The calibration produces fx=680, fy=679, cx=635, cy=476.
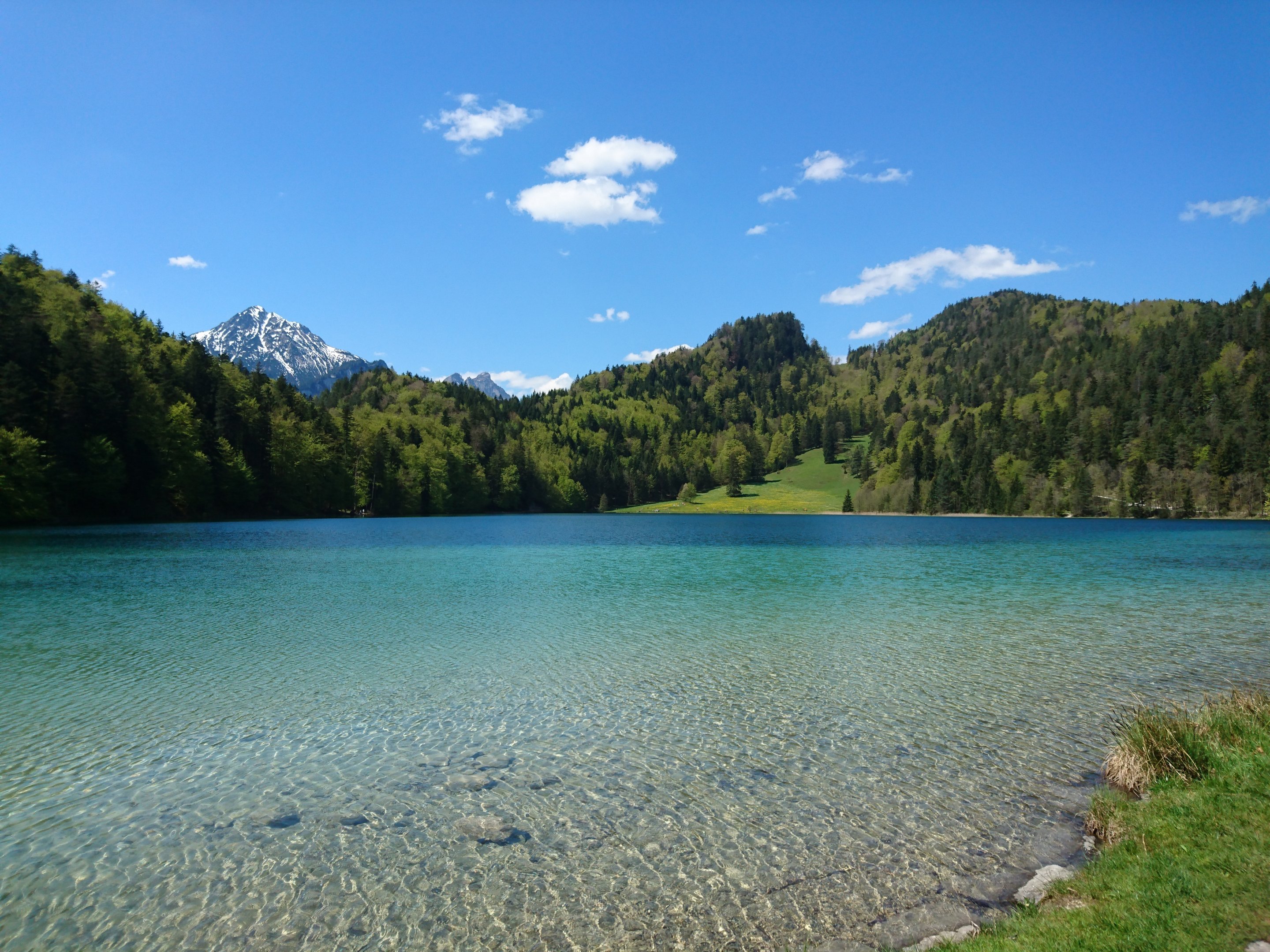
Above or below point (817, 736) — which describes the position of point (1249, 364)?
above

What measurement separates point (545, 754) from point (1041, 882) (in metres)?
8.62

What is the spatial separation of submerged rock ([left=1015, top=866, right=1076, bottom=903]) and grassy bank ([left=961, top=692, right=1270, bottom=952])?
0.23 meters

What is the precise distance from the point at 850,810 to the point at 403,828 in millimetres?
7002

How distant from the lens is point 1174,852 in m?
7.96

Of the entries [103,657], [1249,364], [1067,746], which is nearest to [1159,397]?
[1249,364]

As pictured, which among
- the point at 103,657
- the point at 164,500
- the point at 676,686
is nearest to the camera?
the point at 676,686

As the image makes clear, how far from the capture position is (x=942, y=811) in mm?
10828

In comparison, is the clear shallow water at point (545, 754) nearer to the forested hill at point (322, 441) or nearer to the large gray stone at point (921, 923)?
the large gray stone at point (921, 923)

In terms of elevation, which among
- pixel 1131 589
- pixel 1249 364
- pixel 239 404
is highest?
pixel 1249 364

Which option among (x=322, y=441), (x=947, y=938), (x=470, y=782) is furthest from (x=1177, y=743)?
(x=322, y=441)

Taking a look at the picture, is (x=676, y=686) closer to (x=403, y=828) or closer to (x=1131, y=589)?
(x=403, y=828)

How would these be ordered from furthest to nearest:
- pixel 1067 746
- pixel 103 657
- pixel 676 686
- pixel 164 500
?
pixel 164 500 < pixel 103 657 < pixel 676 686 < pixel 1067 746

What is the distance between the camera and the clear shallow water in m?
8.41

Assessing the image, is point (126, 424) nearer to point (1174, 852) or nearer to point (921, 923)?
point (921, 923)
